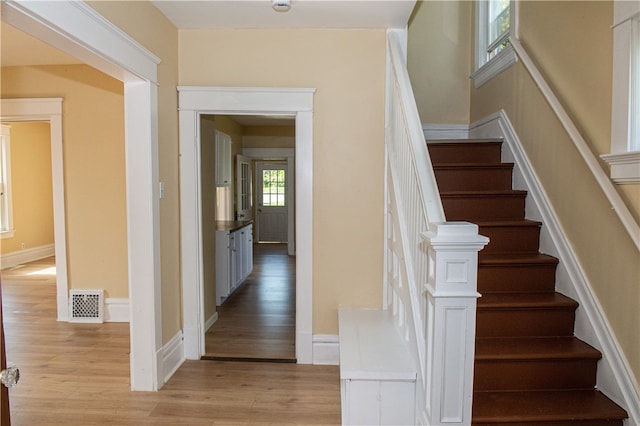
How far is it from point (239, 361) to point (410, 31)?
376 centimetres

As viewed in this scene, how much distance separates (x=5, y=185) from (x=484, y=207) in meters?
7.81

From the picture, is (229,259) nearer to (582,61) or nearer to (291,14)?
(291,14)

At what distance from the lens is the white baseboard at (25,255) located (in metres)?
6.78

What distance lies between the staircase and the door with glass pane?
7.44 m

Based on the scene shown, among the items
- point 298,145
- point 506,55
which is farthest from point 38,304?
point 506,55

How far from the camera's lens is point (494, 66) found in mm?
3566

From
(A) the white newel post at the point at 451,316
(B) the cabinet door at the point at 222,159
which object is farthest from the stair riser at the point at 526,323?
(B) the cabinet door at the point at 222,159

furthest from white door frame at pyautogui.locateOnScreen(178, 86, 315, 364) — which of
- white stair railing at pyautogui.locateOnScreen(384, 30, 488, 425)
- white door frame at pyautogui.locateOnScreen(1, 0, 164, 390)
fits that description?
white stair railing at pyautogui.locateOnScreen(384, 30, 488, 425)

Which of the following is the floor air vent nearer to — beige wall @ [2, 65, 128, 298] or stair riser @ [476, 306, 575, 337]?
beige wall @ [2, 65, 128, 298]

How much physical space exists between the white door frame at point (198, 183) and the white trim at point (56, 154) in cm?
184

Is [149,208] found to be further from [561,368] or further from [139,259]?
[561,368]

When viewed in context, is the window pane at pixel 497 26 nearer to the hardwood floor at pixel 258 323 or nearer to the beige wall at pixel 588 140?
the beige wall at pixel 588 140

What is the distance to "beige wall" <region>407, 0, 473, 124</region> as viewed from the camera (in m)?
4.20

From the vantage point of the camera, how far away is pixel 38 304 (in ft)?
15.4
